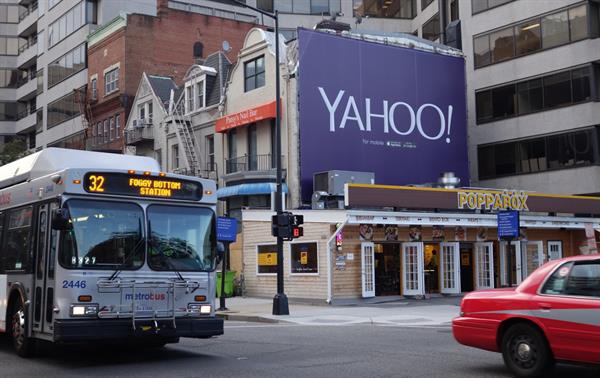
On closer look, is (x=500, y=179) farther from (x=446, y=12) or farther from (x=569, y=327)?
(x=569, y=327)

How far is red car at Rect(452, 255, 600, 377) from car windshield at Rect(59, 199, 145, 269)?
16.4ft

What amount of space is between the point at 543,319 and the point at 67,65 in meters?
53.9

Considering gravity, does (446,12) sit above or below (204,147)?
above

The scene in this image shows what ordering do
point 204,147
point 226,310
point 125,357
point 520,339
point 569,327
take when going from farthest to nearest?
point 204,147 < point 226,310 < point 125,357 < point 520,339 < point 569,327

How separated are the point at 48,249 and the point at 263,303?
15927 millimetres

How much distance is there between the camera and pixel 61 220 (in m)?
10.2

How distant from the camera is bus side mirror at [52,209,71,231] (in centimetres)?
1018

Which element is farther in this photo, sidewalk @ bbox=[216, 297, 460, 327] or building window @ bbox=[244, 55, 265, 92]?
building window @ bbox=[244, 55, 265, 92]

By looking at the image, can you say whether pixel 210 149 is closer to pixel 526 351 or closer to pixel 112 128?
pixel 112 128

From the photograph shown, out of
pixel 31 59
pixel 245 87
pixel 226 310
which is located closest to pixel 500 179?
pixel 245 87

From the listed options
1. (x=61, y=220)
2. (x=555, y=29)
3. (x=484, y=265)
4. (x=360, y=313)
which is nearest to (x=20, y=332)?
(x=61, y=220)

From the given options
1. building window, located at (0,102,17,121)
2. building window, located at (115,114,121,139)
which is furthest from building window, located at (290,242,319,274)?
building window, located at (0,102,17,121)

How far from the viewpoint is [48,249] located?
36.0ft

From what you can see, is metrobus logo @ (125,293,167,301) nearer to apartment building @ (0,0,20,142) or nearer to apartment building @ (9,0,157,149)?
apartment building @ (9,0,157,149)
